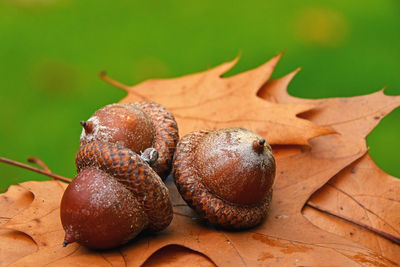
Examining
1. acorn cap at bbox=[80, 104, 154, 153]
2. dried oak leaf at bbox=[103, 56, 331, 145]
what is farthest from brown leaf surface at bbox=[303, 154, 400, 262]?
acorn cap at bbox=[80, 104, 154, 153]

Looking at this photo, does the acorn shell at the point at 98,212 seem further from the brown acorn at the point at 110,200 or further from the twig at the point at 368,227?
the twig at the point at 368,227

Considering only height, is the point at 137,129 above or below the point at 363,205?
above

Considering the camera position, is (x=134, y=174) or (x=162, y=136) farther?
(x=162, y=136)

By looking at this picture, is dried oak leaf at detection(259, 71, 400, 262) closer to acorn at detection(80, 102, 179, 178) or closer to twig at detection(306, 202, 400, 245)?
twig at detection(306, 202, 400, 245)

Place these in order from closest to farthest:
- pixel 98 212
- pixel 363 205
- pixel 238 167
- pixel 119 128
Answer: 1. pixel 98 212
2. pixel 238 167
3. pixel 119 128
4. pixel 363 205

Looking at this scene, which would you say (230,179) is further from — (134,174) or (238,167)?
(134,174)

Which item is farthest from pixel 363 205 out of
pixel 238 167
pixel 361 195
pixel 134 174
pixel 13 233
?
pixel 13 233

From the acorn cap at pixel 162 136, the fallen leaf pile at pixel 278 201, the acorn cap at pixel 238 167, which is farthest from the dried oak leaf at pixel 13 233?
the acorn cap at pixel 238 167

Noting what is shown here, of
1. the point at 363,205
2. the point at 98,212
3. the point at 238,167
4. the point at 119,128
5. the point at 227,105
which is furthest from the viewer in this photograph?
the point at 227,105
